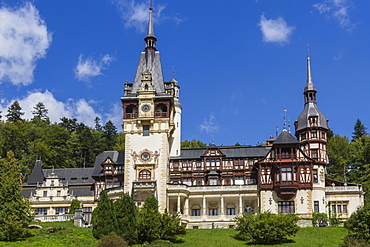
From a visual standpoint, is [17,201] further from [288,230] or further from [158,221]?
[288,230]

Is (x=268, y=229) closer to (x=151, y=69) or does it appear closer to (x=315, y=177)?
(x=315, y=177)

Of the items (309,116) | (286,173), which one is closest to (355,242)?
(286,173)

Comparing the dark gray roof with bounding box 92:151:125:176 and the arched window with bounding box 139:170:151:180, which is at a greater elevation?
the dark gray roof with bounding box 92:151:125:176

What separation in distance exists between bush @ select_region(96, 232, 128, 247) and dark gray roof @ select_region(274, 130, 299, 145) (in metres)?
29.8

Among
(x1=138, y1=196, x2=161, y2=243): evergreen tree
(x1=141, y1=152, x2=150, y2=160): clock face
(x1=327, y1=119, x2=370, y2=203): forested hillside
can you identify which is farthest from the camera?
(x1=327, y1=119, x2=370, y2=203): forested hillside

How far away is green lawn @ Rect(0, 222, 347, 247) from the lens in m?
46.0

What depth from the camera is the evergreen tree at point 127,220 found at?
153 ft

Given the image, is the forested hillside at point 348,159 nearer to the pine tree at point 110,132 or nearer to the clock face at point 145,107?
the clock face at point 145,107

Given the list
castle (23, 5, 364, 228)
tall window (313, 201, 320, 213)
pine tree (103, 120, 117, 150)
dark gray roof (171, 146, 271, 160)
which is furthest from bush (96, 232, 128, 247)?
pine tree (103, 120, 117, 150)

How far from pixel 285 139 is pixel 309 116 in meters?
8.25

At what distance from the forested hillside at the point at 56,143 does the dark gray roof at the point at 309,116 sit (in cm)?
4052

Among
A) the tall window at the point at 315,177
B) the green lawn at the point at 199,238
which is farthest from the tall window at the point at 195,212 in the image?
the tall window at the point at 315,177

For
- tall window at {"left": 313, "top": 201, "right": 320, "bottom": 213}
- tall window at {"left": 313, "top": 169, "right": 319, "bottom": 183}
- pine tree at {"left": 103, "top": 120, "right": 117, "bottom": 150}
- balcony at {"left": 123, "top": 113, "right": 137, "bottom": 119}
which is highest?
pine tree at {"left": 103, "top": 120, "right": 117, "bottom": 150}

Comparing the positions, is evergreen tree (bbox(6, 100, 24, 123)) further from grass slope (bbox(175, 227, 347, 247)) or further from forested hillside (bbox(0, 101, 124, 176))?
grass slope (bbox(175, 227, 347, 247))
